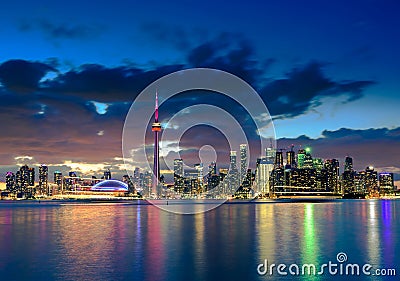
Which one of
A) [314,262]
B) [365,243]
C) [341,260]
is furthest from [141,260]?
[365,243]

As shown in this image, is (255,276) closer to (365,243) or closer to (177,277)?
(177,277)

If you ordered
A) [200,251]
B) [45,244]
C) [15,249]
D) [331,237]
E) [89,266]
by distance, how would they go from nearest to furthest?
[89,266], [200,251], [15,249], [45,244], [331,237]

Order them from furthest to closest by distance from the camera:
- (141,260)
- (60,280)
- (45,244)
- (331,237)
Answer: (331,237) → (45,244) → (141,260) → (60,280)

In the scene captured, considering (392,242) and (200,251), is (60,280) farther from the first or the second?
(392,242)

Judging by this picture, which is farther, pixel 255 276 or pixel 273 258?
pixel 273 258

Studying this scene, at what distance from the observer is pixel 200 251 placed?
119 ft

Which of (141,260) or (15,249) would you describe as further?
(15,249)

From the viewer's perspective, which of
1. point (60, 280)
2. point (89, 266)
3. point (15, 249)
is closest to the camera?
point (60, 280)

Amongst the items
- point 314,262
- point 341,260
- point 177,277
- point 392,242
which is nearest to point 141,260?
point 177,277

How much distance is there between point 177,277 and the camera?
26.6 meters

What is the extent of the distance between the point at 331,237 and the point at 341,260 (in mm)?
14493

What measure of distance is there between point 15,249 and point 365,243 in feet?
102

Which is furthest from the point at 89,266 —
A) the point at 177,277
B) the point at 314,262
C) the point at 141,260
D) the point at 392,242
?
the point at 392,242

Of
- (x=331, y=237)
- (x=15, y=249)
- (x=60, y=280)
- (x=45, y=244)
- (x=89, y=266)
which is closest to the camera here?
(x=60, y=280)
